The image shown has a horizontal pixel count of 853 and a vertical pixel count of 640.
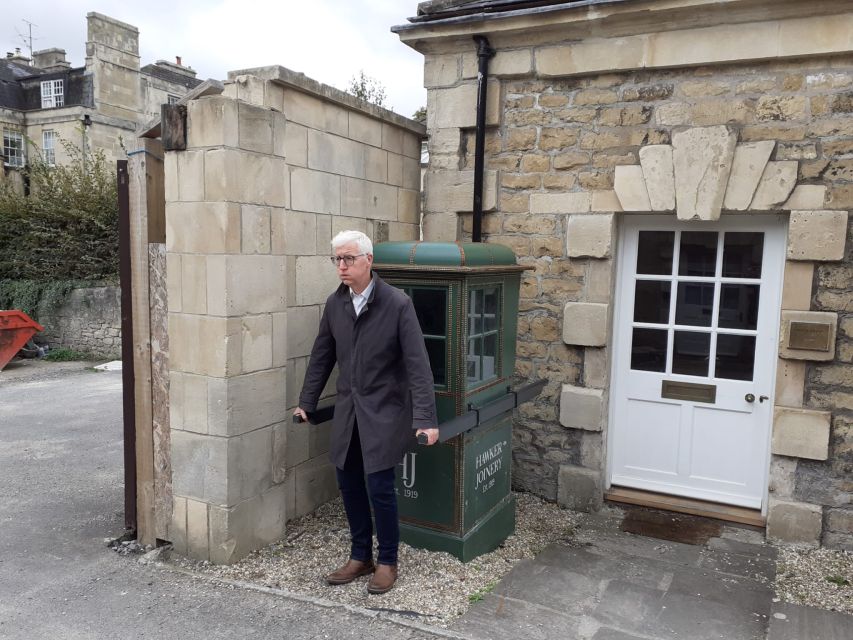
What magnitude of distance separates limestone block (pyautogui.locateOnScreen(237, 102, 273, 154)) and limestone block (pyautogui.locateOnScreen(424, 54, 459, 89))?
6.03 feet

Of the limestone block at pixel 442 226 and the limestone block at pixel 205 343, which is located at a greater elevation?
the limestone block at pixel 442 226

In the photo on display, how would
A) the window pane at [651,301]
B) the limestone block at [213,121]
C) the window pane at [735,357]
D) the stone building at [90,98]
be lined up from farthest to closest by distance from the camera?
the stone building at [90,98] < the window pane at [651,301] < the window pane at [735,357] < the limestone block at [213,121]

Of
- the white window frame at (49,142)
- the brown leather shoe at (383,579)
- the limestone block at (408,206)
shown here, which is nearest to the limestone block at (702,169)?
the limestone block at (408,206)

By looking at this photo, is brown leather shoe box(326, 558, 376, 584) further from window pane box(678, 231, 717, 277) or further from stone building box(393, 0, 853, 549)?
window pane box(678, 231, 717, 277)

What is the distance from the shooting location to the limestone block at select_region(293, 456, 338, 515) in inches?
189

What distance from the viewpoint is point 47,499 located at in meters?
5.30

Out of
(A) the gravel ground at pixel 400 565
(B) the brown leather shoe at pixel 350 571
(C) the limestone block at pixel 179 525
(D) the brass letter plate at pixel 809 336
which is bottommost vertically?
(A) the gravel ground at pixel 400 565

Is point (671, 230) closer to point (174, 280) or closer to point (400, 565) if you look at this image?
Answer: point (400, 565)

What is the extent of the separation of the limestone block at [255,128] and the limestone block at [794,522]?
13.2 feet

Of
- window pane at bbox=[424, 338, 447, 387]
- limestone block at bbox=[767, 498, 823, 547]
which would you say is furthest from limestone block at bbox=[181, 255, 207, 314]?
limestone block at bbox=[767, 498, 823, 547]

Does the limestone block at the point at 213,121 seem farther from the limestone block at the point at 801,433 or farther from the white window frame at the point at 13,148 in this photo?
the white window frame at the point at 13,148

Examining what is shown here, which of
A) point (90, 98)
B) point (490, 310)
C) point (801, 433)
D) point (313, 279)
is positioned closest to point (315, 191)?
point (313, 279)

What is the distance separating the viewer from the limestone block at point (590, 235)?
16.4 ft

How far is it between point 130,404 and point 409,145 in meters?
2.96
